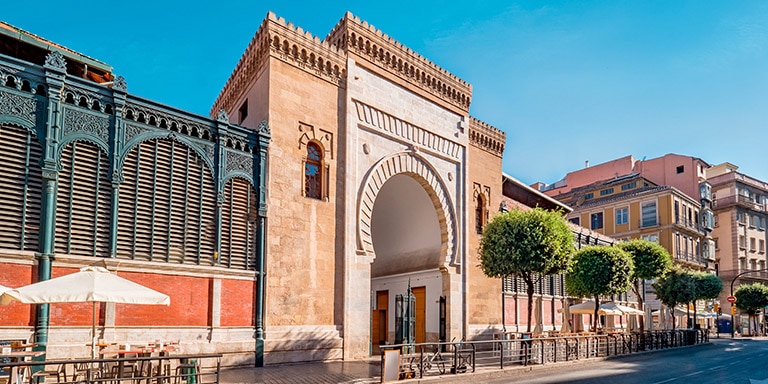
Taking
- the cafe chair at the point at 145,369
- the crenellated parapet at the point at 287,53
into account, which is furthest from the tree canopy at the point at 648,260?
the cafe chair at the point at 145,369

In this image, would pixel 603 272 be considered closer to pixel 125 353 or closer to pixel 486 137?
pixel 486 137

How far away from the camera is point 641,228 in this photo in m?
50.2

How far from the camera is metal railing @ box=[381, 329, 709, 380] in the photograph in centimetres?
1413

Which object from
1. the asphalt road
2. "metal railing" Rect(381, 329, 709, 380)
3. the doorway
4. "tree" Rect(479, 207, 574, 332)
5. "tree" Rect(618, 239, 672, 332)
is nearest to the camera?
"metal railing" Rect(381, 329, 709, 380)

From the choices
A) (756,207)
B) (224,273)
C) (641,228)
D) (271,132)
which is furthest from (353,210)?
(756,207)

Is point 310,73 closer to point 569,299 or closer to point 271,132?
point 271,132

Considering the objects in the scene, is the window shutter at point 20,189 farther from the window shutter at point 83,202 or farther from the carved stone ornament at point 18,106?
the window shutter at point 83,202

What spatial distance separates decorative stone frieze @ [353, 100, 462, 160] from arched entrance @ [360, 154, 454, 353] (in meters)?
0.78

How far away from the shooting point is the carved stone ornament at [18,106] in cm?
1143

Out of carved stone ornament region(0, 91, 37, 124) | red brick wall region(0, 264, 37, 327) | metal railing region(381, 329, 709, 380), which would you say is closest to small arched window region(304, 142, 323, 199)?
metal railing region(381, 329, 709, 380)

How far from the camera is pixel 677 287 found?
115 ft

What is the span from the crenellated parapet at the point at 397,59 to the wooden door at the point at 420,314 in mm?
7716

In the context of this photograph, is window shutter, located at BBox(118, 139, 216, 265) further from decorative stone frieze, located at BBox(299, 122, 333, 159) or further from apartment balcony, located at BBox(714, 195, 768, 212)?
apartment balcony, located at BBox(714, 195, 768, 212)

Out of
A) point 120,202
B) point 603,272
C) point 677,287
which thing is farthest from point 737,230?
point 120,202
